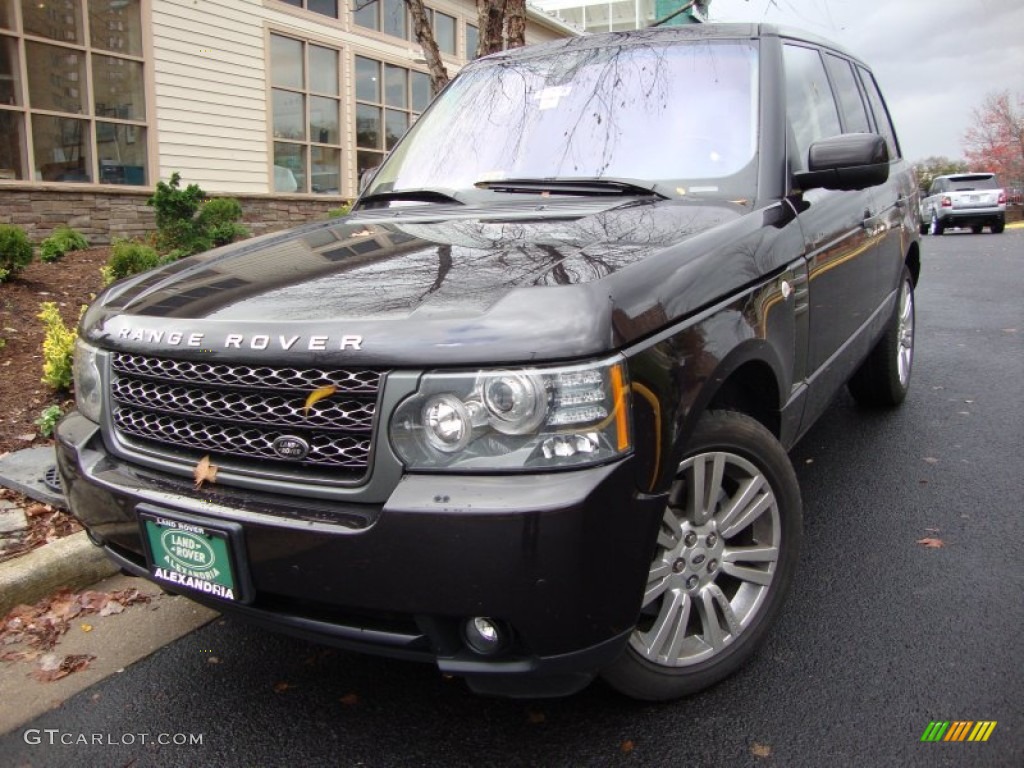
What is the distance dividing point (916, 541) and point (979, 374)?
351cm

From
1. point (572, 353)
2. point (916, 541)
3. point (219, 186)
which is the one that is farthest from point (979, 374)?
point (219, 186)

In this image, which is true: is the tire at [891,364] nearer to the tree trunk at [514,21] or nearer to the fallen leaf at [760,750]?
the fallen leaf at [760,750]

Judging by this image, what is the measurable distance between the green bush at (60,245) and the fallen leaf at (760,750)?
747 cm

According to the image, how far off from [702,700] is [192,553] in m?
1.45

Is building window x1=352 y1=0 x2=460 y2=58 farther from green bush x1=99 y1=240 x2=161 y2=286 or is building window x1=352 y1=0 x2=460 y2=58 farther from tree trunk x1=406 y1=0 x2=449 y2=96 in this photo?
green bush x1=99 y1=240 x2=161 y2=286

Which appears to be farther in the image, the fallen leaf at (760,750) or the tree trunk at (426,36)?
the tree trunk at (426,36)

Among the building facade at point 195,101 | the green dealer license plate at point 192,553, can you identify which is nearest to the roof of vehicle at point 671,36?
the green dealer license plate at point 192,553

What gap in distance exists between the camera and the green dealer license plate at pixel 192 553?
2004mm

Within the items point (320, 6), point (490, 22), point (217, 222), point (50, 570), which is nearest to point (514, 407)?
point (50, 570)

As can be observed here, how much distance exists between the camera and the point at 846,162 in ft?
9.51

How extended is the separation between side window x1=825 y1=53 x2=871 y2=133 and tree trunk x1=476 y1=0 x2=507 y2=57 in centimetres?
345

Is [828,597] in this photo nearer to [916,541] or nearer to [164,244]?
[916,541]

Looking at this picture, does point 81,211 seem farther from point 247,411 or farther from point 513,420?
point 513,420

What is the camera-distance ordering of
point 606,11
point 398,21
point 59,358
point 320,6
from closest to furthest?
1. point 59,358
2. point 320,6
3. point 398,21
4. point 606,11
